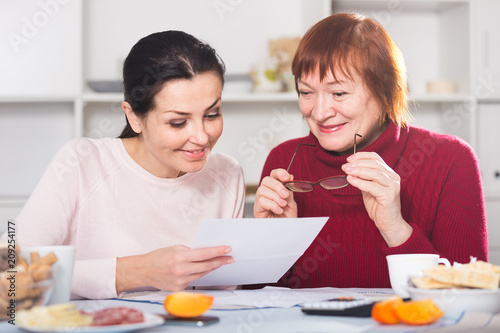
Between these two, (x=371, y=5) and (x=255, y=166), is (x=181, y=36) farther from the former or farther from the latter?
(x=371, y=5)

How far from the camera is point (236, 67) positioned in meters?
3.52

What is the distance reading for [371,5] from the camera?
348cm

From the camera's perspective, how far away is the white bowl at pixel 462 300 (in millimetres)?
975

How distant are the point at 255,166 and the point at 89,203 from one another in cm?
191

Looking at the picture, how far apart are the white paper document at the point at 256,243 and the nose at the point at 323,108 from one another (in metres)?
0.48

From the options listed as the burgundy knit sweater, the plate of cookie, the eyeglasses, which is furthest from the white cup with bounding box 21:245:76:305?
the burgundy knit sweater

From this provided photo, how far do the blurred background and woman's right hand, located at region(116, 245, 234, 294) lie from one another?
6.36ft

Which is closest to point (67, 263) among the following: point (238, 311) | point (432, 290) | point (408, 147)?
point (238, 311)

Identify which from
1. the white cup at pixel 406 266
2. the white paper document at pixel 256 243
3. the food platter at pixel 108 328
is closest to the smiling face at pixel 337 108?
the white paper document at pixel 256 243

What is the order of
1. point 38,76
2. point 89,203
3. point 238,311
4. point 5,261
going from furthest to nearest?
point 38,76 < point 89,203 < point 238,311 < point 5,261

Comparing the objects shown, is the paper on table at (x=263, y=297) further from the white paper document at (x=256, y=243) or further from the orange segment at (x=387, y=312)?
the orange segment at (x=387, y=312)

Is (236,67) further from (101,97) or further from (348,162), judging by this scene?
(348,162)

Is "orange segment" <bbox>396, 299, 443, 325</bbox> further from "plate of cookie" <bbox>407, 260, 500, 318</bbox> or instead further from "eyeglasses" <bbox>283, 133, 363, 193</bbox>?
"eyeglasses" <bbox>283, 133, 363, 193</bbox>

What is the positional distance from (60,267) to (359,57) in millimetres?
1066
